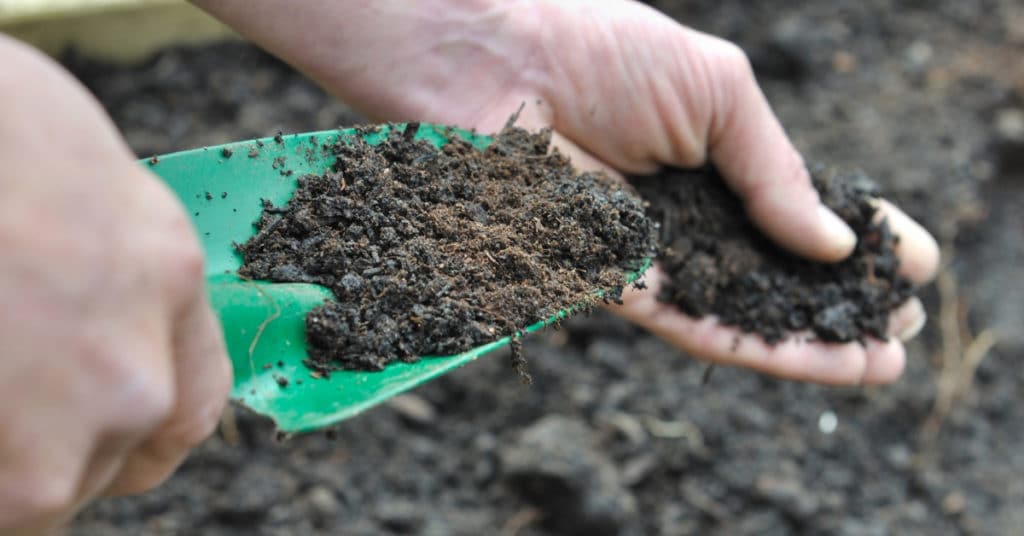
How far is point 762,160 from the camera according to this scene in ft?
5.53

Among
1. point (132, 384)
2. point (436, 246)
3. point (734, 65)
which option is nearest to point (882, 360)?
point (734, 65)

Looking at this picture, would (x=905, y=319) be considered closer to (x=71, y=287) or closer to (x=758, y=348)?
(x=758, y=348)

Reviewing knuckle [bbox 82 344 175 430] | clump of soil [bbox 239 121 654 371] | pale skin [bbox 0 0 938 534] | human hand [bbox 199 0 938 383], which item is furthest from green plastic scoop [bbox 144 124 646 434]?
human hand [bbox 199 0 938 383]

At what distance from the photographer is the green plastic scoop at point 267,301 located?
3.44ft

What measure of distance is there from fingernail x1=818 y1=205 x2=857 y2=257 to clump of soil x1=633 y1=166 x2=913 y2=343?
53mm

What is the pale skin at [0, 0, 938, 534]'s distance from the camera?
667 mm

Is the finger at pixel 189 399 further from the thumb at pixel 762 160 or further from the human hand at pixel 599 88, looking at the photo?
the thumb at pixel 762 160

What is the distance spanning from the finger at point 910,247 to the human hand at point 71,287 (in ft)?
5.05

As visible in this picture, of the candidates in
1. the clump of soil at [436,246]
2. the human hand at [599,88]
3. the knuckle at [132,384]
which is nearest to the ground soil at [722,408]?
the human hand at [599,88]

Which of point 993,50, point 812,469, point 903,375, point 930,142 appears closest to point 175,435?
point 812,469

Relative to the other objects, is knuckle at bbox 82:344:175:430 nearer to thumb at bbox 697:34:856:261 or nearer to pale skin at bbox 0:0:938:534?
pale skin at bbox 0:0:938:534

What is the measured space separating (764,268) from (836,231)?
16 cm

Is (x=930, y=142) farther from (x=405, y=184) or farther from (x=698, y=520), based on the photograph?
(x=405, y=184)

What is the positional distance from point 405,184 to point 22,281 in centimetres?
68
